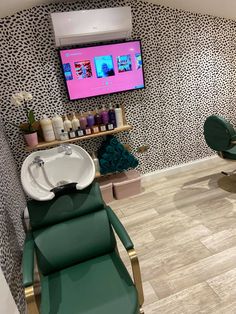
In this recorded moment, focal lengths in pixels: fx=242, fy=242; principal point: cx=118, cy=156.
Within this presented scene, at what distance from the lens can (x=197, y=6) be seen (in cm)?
269

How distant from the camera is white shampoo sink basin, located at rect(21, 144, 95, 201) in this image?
5.14ft

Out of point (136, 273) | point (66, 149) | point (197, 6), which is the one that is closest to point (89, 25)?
point (197, 6)

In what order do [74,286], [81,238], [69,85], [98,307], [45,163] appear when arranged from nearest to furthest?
1. [98,307]
2. [74,286]
3. [81,238]
4. [45,163]
5. [69,85]

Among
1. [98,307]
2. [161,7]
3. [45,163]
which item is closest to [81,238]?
[98,307]

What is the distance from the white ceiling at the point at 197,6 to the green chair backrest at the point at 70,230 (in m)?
1.80

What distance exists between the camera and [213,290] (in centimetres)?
167

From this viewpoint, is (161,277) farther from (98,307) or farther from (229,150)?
(229,150)

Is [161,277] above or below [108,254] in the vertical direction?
below

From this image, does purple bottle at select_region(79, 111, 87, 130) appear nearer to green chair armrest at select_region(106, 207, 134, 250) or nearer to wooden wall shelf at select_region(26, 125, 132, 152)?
wooden wall shelf at select_region(26, 125, 132, 152)

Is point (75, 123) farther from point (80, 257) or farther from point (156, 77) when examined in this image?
point (80, 257)

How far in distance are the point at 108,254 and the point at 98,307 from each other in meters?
0.39

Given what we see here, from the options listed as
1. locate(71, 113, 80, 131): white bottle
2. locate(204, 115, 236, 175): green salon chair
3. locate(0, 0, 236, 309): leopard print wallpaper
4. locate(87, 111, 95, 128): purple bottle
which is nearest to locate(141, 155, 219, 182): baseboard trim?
locate(0, 0, 236, 309): leopard print wallpaper

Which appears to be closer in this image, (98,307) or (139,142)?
(98,307)

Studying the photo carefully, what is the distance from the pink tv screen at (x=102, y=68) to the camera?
2.58 meters
